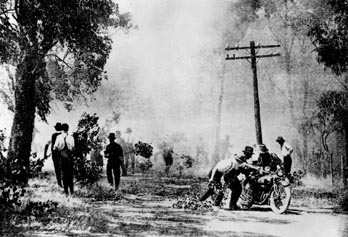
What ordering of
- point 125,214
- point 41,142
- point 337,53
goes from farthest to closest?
1. point 337,53
2. point 41,142
3. point 125,214

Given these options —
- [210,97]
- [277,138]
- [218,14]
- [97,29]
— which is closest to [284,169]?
[277,138]

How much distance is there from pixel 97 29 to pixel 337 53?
3.83 metres

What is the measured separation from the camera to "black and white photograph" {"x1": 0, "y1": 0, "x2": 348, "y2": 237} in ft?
20.4

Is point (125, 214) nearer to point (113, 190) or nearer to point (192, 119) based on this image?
point (113, 190)

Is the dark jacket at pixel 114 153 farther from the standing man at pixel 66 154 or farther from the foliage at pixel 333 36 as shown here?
the foliage at pixel 333 36

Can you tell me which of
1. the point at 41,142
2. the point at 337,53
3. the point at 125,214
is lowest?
the point at 125,214

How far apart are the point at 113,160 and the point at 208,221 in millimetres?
1732

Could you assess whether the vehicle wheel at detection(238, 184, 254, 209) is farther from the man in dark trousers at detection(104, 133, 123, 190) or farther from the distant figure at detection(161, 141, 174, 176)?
the man in dark trousers at detection(104, 133, 123, 190)

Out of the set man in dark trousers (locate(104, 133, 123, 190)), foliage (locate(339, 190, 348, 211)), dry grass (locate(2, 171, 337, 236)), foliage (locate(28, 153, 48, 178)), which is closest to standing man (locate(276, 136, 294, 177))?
dry grass (locate(2, 171, 337, 236))

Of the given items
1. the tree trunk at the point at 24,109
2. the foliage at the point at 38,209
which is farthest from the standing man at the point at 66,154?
the foliage at the point at 38,209

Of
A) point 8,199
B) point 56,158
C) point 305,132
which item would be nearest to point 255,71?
point 305,132

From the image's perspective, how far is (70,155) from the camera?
251 inches

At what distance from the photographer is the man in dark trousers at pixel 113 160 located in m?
6.39

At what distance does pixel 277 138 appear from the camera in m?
6.74
